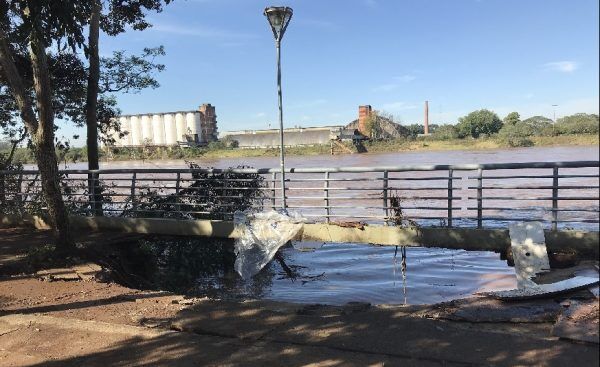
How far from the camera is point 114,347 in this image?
15.2ft

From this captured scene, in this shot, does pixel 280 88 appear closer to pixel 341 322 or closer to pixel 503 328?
pixel 341 322

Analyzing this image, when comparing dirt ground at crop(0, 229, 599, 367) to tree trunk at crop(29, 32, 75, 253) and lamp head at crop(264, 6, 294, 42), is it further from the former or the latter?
lamp head at crop(264, 6, 294, 42)

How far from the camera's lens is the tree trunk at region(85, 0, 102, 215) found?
11.7m

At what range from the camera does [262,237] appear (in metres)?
8.45

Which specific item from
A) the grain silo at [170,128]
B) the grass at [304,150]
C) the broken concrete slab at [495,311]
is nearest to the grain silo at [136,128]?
the grain silo at [170,128]

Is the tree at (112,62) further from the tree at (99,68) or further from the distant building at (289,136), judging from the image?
the distant building at (289,136)

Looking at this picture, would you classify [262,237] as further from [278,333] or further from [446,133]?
[446,133]

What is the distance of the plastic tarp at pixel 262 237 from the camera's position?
8.36 meters

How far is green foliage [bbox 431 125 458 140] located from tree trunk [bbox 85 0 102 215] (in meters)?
30.4

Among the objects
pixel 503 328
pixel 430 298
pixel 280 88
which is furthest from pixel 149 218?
pixel 503 328

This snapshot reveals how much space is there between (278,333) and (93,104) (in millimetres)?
9950

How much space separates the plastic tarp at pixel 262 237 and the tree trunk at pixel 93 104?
14.8 feet

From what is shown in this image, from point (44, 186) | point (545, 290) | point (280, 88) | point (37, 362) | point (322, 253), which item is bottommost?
point (322, 253)

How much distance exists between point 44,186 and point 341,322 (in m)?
5.39
